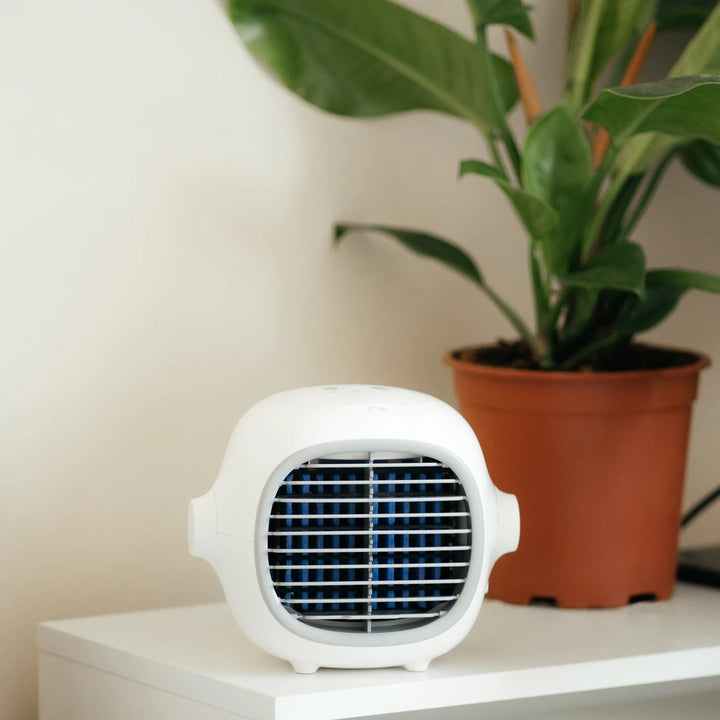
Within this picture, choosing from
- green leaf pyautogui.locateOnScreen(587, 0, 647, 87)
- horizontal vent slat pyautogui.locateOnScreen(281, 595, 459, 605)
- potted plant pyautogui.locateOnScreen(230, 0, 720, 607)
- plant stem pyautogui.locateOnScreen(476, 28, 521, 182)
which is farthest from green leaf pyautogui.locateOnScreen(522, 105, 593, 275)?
horizontal vent slat pyautogui.locateOnScreen(281, 595, 459, 605)

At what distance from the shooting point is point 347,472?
0.77m

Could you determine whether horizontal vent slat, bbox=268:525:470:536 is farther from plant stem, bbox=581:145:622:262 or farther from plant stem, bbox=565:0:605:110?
plant stem, bbox=565:0:605:110

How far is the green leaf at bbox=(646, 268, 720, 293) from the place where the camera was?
36.8 inches

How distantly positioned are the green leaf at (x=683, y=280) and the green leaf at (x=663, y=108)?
139mm

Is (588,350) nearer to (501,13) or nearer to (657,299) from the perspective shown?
(657,299)

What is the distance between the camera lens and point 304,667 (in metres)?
0.77

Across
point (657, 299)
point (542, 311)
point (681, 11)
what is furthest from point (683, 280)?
point (681, 11)

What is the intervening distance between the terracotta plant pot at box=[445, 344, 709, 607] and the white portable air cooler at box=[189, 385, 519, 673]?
23 centimetres

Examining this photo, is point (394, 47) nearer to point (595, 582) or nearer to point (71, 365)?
point (71, 365)

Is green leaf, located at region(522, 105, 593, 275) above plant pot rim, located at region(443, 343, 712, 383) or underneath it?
above

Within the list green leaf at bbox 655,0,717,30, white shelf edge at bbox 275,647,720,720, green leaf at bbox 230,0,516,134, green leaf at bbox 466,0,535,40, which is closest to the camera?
white shelf edge at bbox 275,647,720,720

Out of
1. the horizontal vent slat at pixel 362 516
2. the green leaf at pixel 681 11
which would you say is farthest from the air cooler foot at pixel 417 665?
the green leaf at pixel 681 11

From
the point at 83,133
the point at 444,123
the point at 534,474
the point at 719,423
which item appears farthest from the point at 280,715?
the point at 719,423

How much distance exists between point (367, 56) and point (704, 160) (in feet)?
1.21
